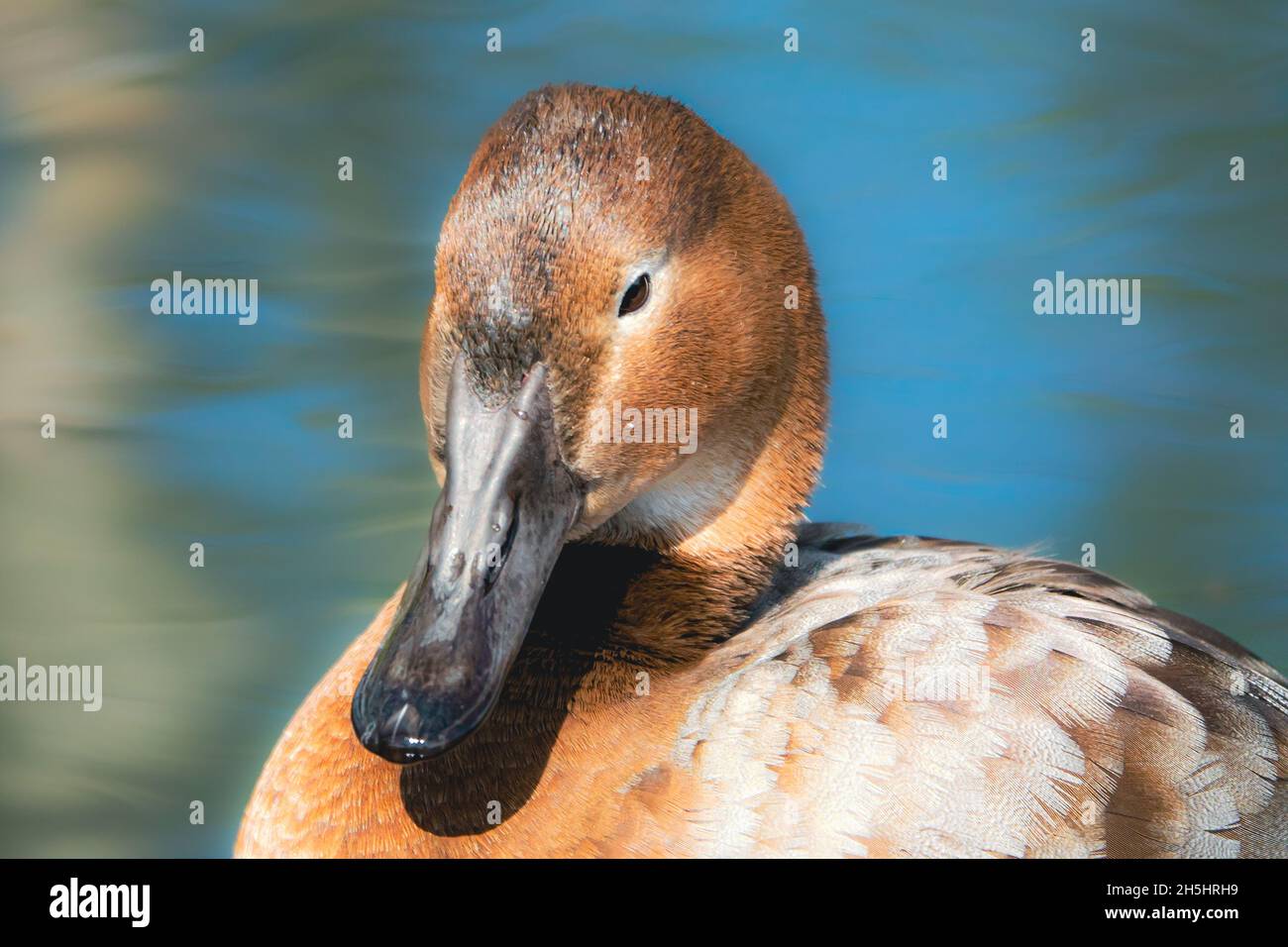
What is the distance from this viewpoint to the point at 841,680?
158 centimetres

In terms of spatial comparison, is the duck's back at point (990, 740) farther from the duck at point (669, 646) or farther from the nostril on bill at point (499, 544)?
the nostril on bill at point (499, 544)

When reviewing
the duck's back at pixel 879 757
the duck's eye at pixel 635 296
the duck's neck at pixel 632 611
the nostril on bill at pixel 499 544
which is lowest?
the duck's back at pixel 879 757

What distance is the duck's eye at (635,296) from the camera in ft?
5.39

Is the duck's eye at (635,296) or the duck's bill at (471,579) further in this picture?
the duck's eye at (635,296)

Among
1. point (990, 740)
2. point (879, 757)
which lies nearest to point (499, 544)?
point (879, 757)

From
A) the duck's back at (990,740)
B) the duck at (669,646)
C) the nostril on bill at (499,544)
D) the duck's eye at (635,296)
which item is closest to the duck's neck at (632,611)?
the duck at (669,646)

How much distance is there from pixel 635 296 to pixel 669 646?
0.48 m

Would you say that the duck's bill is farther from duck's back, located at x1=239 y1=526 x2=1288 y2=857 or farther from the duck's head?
duck's back, located at x1=239 y1=526 x2=1288 y2=857

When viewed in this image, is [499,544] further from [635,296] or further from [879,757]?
[879,757]

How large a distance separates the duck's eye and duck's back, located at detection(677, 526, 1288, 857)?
476mm

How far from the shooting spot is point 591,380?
161 cm

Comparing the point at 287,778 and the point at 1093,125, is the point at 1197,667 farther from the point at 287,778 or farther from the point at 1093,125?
the point at 1093,125

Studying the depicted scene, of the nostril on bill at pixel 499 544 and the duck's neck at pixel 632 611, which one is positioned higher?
the nostril on bill at pixel 499 544
